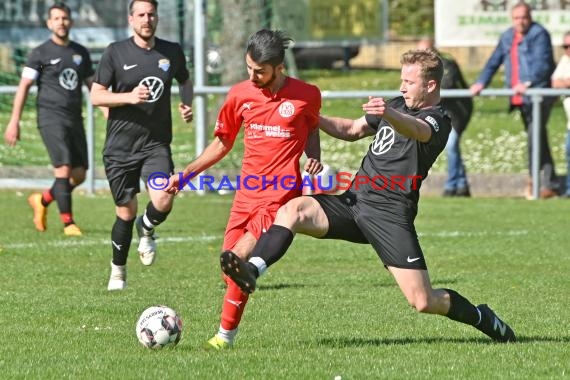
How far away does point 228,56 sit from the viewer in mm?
23547

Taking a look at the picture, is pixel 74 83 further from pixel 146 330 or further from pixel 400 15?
pixel 400 15

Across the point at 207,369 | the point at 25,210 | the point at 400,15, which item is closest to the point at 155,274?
the point at 207,369

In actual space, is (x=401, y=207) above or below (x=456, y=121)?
above

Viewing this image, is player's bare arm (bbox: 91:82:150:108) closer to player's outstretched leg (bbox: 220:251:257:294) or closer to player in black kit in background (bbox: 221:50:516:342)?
player in black kit in background (bbox: 221:50:516:342)

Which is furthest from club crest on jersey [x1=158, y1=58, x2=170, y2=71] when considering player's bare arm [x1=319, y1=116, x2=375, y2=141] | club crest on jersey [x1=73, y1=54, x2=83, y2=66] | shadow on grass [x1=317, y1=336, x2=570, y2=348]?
club crest on jersey [x1=73, y1=54, x2=83, y2=66]

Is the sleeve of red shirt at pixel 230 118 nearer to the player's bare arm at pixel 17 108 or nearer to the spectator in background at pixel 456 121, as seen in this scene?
the player's bare arm at pixel 17 108

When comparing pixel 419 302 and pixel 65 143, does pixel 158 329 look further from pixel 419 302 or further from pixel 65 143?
pixel 65 143

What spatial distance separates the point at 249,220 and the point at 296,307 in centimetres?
152

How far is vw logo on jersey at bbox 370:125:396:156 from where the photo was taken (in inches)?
293

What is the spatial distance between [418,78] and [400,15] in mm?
31508

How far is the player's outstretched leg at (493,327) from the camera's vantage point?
294 inches

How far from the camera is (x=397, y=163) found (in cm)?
740

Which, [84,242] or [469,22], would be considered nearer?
[84,242]

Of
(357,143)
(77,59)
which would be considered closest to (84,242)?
(77,59)
